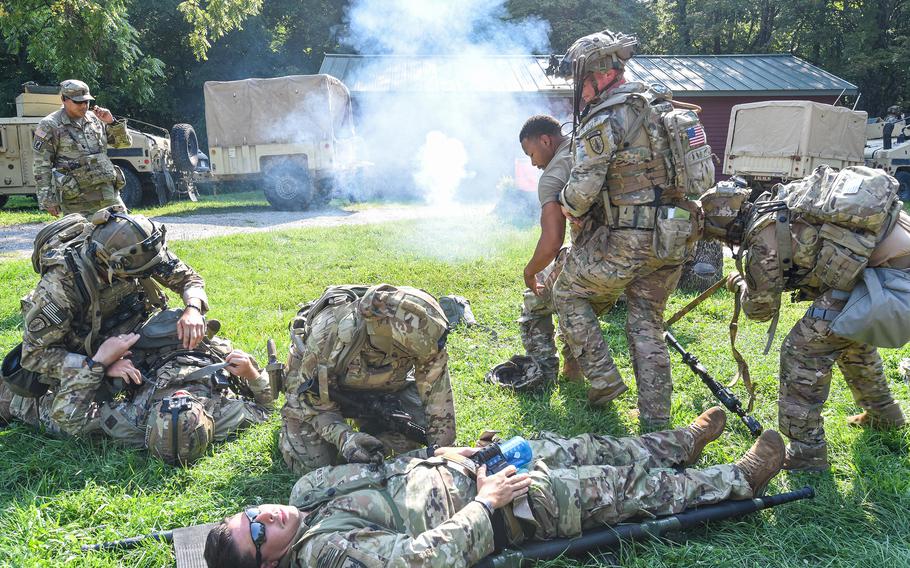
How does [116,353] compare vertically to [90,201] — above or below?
below

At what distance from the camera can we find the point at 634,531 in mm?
3041

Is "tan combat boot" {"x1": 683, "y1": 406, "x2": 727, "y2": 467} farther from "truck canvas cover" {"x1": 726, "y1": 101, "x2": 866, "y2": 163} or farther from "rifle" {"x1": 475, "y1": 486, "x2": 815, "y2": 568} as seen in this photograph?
"truck canvas cover" {"x1": 726, "y1": 101, "x2": 866, "y2": 163}

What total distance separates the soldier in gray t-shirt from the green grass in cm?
1139

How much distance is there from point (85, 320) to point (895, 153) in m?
19.1

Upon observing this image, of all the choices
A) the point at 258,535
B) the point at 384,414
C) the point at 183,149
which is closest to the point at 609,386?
the point at 384,414

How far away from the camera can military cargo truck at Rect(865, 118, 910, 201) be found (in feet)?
55.7

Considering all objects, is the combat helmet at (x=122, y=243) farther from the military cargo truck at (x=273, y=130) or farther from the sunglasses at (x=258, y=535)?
the military cargo truck at (x=273, y=130)

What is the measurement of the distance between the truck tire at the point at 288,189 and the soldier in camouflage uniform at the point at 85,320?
1092 cm

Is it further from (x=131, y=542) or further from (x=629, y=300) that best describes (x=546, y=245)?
(x=131, y=542)

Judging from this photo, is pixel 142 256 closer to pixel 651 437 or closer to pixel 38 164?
pixel 651 437

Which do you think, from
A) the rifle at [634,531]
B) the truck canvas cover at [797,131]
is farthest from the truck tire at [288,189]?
the rifle at [634,531]

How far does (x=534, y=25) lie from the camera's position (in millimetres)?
28391

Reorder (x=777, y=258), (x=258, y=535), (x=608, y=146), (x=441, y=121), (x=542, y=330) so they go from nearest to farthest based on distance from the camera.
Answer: (x=258, y=535) < (x=777, y=258) < (x=608, y=146) < (x=542, y=330) < (x=441, y=121)

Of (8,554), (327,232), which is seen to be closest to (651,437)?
(8,554)
